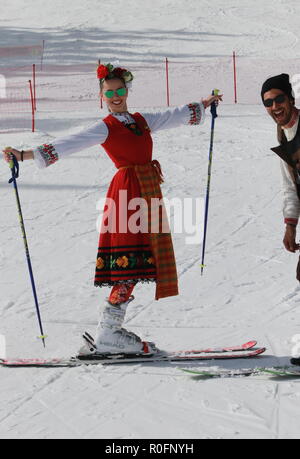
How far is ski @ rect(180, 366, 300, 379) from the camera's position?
512cm

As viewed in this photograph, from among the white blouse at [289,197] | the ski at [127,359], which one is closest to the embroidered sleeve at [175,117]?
the white blouse at [289,197]

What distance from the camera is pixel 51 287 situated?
749 cm

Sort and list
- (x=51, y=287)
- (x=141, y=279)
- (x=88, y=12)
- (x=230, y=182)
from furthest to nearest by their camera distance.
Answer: (x=88, y=12) → (x=230, y=182) → (x=51, y=287) → (x=141, y=279)

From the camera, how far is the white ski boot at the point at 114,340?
18.2 ft

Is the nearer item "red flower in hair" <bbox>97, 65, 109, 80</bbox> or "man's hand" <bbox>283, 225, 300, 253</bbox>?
"man's hand" <bbox>283, 225, 300, 253</bbox>

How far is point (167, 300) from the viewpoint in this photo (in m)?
6.95

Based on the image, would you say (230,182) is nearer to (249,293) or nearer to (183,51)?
(249,293)

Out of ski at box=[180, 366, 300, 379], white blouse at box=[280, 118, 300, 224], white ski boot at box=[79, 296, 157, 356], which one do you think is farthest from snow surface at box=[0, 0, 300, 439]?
white blouse at box=[280, 118, 300, 224]

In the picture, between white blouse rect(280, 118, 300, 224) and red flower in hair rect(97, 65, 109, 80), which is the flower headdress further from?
white blouse rect(280, 118, 300, 224)

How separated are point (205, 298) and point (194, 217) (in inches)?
107

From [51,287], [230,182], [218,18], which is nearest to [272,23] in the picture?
[218,18]

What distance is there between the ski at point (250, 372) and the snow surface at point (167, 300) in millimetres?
67

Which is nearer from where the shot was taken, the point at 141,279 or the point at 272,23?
the point at 141,279

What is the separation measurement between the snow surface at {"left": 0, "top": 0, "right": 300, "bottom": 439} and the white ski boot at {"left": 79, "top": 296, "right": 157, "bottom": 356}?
171mm
